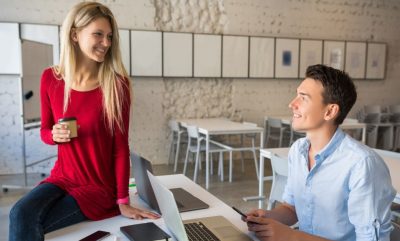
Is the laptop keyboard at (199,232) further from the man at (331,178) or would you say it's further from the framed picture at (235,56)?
the framed picture at (235,56)

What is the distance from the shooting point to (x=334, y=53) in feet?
21.5

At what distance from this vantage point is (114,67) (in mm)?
1551

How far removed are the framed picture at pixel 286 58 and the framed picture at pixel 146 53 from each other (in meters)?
2.03

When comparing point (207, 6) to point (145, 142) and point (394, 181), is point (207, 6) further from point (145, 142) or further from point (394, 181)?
point (394, 181)

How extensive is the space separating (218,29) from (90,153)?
4739 mm

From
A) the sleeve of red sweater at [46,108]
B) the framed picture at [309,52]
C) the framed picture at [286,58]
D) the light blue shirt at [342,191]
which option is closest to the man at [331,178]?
the light blue shirt at [342,191]

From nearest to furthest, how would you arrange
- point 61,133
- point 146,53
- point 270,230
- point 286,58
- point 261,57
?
point 270,230 → point 61,133 → point 146,53 → point 261,57 → point 286,58

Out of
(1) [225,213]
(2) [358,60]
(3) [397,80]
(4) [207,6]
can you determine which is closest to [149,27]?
(4) [207,6]

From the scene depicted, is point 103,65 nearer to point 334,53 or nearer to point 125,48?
point 125,48

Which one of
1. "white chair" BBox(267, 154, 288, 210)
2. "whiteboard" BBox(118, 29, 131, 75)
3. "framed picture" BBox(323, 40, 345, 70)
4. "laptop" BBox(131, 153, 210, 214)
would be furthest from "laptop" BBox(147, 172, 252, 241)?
"framed picture" BBox(323, 40, 345, 70)

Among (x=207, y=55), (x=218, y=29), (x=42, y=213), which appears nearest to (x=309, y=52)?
(x=218, y=29)

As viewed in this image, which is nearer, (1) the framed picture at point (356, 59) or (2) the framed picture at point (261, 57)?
(2) the framed picture at point (261, 57)

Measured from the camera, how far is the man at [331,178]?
1.12m

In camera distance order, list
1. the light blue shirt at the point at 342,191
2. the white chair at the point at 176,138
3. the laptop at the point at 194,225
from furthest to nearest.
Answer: the white chair at the point at 176,138 → the light blue shirt at the point at 342,191 → the laptop at the point at 194,225
